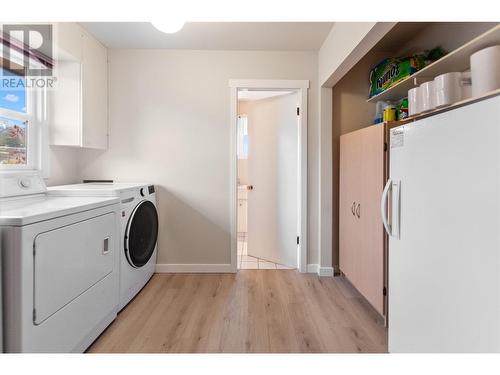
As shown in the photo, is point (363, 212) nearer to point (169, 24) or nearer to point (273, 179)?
point (273, 179)

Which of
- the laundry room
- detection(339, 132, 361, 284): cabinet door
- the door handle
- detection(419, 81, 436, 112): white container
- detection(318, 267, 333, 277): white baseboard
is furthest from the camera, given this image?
detection(318, 267, 333, 277): white baseboard

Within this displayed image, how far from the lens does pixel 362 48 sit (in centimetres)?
186

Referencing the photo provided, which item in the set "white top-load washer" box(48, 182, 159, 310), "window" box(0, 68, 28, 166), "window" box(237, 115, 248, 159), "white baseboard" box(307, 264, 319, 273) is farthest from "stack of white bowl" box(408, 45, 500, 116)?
"window" box(237, 115, 248, 159)

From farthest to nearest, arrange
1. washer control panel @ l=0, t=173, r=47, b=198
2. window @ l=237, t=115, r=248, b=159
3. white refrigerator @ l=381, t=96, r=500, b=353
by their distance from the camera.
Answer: window @ l=237, t=115, r=248, b=159 → washer control panel @ l=0, t=173, r=47, b=198 → white refrigerator @ l=381, t=96, r=500, b=353

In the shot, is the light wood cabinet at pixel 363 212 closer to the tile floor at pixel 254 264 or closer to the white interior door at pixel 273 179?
the white interior door at pixel 273 179

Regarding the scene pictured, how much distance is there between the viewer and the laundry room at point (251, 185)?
3.33ft

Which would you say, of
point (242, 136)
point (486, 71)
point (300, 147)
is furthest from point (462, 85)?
point (242, 136)

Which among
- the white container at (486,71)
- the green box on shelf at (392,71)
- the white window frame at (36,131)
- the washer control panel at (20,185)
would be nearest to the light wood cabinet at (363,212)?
the green box on shelf at (392,71)

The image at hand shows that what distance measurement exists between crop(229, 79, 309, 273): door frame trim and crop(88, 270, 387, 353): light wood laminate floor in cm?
38

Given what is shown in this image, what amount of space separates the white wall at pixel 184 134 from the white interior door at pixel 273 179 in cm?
26

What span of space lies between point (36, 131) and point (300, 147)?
2.42 metres

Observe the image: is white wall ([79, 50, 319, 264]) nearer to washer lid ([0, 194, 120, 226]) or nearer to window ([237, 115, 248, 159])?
washer lid ([0, 194, 120, 226])

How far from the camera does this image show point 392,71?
224 centimetres

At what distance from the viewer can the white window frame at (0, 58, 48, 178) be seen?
2.18 meters
